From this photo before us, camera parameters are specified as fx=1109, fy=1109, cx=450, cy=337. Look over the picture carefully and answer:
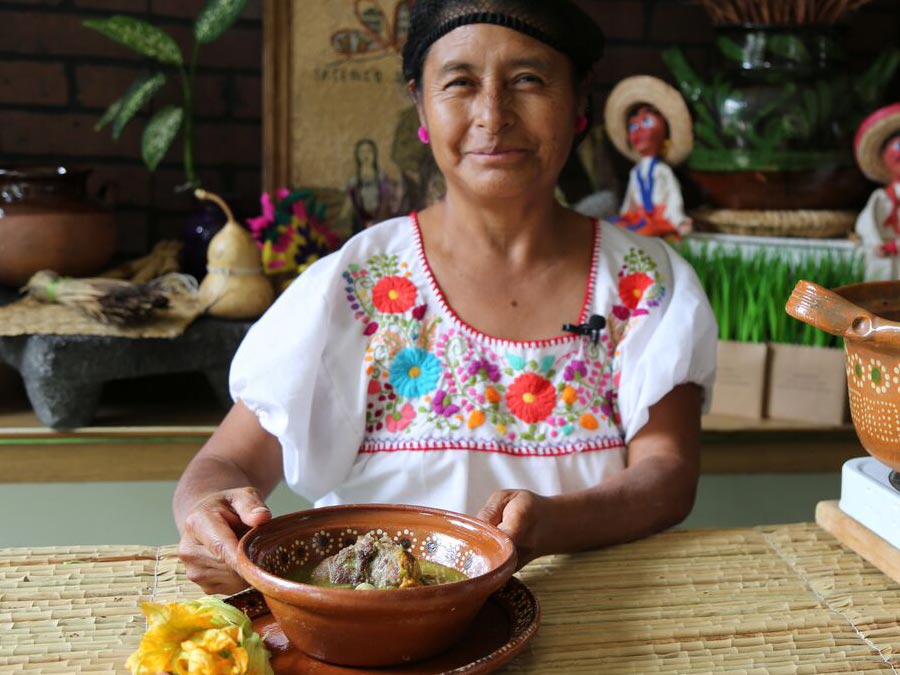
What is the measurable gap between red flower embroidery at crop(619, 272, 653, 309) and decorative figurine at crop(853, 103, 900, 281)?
1146 millimetres

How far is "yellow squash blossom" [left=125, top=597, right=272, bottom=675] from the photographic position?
33.3 inches

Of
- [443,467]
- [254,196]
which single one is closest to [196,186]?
[254,196]

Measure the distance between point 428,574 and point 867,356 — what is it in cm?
47

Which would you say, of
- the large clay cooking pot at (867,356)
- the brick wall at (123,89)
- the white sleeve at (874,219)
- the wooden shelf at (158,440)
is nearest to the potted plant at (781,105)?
the white sleeve at (874,219)

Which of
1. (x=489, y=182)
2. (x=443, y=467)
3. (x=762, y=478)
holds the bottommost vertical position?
(x=762, y=478)

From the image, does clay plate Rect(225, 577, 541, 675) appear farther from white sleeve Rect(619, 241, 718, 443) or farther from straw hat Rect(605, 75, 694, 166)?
straw hat Rect(605, 75, 694, 166)

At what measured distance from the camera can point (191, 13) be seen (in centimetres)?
270

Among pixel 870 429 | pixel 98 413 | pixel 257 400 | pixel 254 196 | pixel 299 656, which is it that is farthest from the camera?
pixel 254 196

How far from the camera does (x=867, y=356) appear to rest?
1071mm

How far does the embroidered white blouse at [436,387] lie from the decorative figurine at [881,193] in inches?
46.8

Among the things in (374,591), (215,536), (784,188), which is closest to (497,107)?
(215,536)

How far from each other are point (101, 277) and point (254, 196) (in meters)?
0.50

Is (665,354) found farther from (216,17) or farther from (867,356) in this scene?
(216,17)

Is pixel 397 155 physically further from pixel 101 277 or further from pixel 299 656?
pixel 299 656
